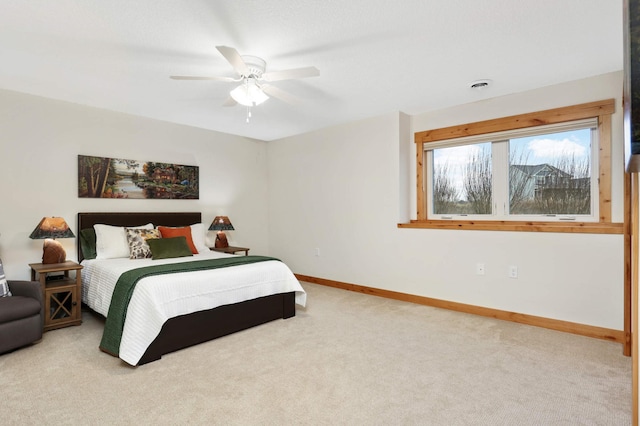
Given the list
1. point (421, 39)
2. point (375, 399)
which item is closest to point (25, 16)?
point (421, 39)

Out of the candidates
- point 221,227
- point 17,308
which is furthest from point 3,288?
point 221,227

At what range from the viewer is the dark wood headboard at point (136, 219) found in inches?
163

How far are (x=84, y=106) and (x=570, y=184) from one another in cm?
537

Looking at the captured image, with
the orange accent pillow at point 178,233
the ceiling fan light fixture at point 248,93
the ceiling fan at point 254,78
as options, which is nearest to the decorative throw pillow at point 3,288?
the orange accent pillow at point 178,233

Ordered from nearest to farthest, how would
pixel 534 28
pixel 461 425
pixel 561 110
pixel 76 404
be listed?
pixel 461 425 → pixel 76 404 → pixel 534 28 → pixel 561 110

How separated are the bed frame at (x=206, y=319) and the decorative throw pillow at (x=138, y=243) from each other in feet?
1.37

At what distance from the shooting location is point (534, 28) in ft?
8.00

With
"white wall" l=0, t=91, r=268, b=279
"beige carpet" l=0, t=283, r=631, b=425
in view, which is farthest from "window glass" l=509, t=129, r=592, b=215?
"white wall" l=0, t=91, r=268, b=279

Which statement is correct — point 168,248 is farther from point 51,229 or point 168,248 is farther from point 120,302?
point 120,302

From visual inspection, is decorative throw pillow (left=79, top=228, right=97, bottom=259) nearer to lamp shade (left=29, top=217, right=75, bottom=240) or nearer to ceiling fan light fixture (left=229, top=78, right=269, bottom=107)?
lamp shade (left=29, top=217, right=75, bottom=240)

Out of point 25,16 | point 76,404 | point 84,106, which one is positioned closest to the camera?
point 76,404

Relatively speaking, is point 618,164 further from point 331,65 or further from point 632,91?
point 632,91

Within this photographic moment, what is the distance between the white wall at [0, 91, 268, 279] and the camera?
3.69m

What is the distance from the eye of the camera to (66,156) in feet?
13.3
